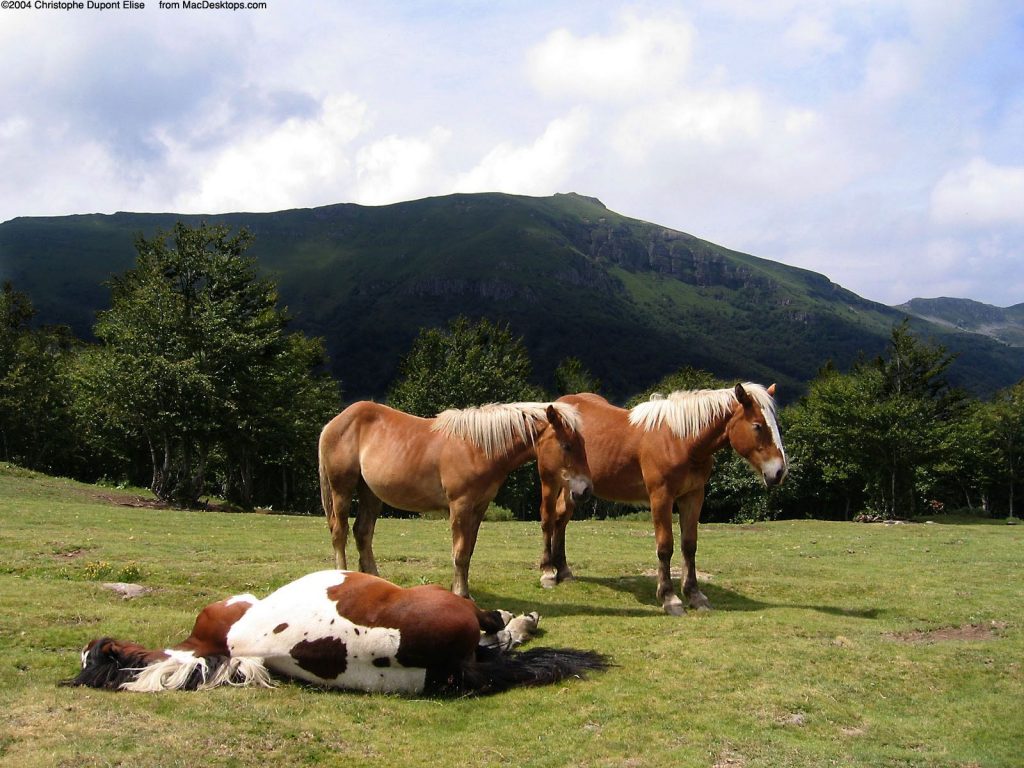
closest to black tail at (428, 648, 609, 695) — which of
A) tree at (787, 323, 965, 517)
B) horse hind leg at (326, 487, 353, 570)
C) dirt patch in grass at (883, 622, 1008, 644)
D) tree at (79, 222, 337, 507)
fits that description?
horse hind leg at (326, 487, 353, 570)

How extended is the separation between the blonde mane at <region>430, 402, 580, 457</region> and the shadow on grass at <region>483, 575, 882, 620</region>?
2449 mm

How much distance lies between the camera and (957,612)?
38.5 feet

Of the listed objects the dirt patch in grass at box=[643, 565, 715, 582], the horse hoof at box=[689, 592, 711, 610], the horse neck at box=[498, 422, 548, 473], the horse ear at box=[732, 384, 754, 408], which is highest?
the horse ear at box=[732, 384, 754, 408]

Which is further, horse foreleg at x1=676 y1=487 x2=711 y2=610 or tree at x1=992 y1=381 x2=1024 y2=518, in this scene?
tree at x1=992 y1=381 x2=1024 y2=518

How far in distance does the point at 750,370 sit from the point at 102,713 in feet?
646

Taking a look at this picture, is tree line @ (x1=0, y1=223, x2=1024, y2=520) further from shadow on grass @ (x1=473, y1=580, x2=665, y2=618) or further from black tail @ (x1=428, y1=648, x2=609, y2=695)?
black tail @ (x1=428, y1=648, x2=609, y2=695)

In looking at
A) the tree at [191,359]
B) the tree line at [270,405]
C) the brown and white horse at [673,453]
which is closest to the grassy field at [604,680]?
the brown and white horse at [673,453]

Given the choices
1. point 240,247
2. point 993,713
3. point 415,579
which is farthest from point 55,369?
point 993,713

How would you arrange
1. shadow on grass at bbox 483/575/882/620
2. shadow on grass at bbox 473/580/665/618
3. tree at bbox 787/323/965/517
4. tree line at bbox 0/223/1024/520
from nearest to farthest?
shadow on grass at bbox 473/580/665/618 → shadow on grass at bbox 483/575/882/620 → tree line at bbox 0/223/1024/520 → tree at bbox 787/323/965/517

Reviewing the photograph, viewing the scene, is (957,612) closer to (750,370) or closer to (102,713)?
(102,713)

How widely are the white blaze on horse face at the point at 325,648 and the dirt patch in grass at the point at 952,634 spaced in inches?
263

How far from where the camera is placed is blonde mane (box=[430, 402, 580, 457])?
33.3 ft

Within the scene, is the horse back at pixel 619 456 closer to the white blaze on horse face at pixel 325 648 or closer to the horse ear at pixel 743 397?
the horse ear at pixel 743 397

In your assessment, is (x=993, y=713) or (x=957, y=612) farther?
(x=957, y=612)
